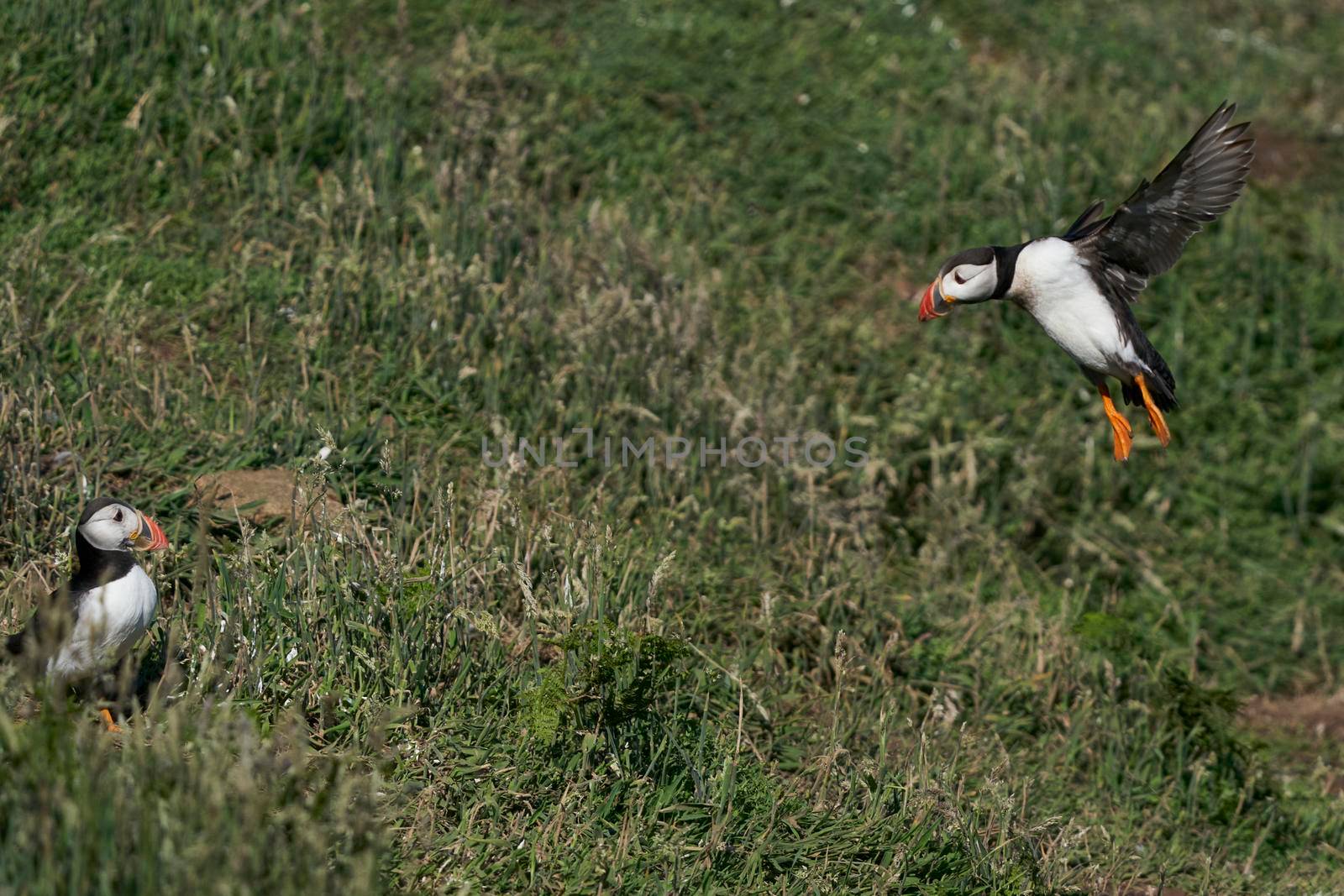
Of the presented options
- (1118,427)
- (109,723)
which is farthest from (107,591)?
(1118,427)

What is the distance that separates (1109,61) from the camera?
8922mm

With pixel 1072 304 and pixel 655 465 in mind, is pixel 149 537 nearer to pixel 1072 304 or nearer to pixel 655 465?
pixel 655 465

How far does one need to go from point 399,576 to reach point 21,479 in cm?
138

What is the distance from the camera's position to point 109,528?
367 centimetres

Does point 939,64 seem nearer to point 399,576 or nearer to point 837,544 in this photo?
point 837,544

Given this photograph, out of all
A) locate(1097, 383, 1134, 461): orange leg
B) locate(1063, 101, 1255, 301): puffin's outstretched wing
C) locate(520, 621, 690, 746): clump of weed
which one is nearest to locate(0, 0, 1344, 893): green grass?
locate(520, 621, 690, 746): clump of weed

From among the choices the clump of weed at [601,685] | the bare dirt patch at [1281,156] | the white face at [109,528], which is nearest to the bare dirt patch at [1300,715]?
the clump of weed at [601,685]

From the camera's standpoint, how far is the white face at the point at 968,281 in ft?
14.3

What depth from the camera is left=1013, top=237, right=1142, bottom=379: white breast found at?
4.45m

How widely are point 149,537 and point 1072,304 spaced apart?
3.05m

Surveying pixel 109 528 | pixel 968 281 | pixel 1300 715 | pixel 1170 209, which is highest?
pixel 1170 209

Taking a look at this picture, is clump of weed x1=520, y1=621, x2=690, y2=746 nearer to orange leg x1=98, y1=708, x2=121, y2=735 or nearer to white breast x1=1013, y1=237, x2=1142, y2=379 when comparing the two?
orange leg x1=98, y1=708, x2=121, y2=735

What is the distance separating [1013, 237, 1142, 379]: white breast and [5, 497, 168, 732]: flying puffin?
115 inches

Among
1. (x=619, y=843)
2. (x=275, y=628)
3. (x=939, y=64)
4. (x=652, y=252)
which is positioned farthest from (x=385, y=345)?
(x=939, y=64)
